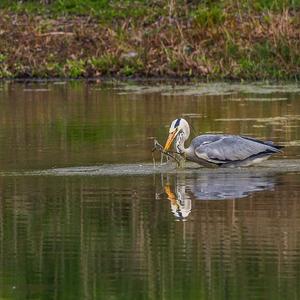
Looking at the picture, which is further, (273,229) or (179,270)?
(273,229)

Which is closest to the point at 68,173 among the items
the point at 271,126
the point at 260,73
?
the point at 271,126

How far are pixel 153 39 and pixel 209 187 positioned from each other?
14.6 m

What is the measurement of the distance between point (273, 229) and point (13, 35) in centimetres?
1886

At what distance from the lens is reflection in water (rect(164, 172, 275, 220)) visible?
43.2 feet

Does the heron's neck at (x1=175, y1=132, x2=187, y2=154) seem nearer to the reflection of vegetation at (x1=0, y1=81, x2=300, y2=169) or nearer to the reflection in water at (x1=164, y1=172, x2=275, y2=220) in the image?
the reflection in water at (x1=164, y1=172, x2=275, y2=220)

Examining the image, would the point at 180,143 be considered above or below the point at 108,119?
above

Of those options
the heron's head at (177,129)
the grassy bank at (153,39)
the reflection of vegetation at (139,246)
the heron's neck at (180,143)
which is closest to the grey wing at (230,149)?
the heron's neck at (180,143)

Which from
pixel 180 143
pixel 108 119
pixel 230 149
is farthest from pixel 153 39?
pixel 230 149

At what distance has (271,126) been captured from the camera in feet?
63.9

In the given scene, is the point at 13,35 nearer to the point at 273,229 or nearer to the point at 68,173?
the point at 68,173

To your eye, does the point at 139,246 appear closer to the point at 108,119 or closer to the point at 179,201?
the point at 179,201

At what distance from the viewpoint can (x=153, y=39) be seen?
93.2 ft

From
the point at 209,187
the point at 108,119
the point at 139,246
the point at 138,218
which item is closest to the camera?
the point at 139,246

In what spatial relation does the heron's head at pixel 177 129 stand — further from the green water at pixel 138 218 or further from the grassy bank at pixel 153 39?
the grassy bank at pixel 153 39
